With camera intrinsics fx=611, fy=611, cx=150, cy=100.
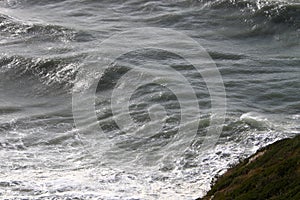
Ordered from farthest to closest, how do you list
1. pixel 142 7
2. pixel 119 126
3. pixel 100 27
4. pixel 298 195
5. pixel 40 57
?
pixel 142 7 → pixel 100 27 → pixel 40 57 → pixel 119 126 → pixel 298 195

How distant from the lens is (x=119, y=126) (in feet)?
90.0

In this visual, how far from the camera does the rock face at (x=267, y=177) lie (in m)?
16.1

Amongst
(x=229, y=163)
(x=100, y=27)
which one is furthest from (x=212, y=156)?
(x=100, y=27)

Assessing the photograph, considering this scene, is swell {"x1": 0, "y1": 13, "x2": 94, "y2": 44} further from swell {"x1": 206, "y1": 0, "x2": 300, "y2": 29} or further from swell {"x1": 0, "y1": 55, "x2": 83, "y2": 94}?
swell {"x1": 206, "y1": 0, "x2": 300, "y2": 29}

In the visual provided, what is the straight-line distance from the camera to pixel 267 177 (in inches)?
667

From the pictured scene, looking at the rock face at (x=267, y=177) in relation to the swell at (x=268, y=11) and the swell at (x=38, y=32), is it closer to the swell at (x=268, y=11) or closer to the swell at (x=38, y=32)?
the swell at (x=268, y=11)

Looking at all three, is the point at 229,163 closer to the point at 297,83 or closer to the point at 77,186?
A: the point at 77,186

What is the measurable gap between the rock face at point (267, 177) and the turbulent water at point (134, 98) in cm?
181

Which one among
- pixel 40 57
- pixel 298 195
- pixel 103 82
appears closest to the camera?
pixel 298 195

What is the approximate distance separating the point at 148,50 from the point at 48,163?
1485cm

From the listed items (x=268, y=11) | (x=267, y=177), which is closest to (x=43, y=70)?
(x=268, y=11)

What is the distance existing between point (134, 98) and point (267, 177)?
14265 millimetres

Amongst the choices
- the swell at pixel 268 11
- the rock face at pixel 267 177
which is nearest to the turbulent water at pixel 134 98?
the swell at pixel 268 11

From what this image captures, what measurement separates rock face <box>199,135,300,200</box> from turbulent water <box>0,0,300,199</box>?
181 centimetres
